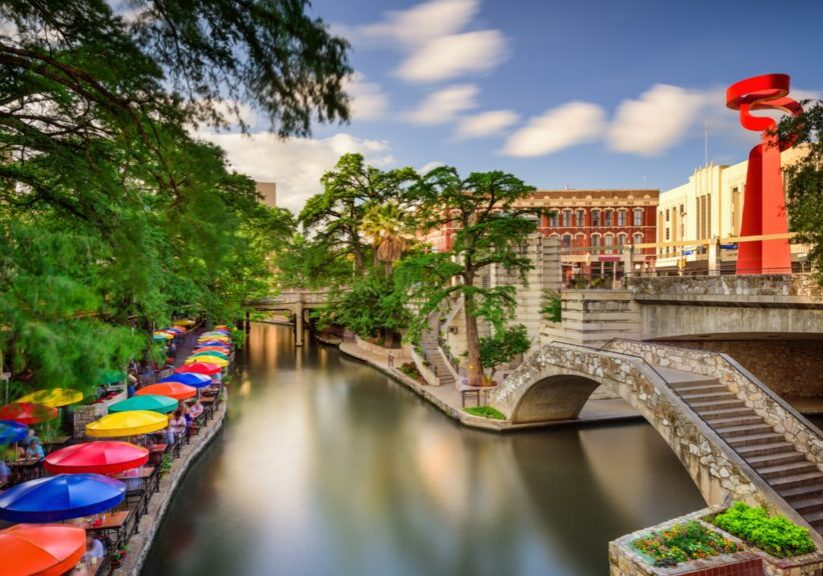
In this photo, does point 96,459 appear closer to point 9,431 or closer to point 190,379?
point 9,431

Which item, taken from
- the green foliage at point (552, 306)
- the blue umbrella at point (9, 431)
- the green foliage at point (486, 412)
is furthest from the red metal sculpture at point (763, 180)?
the blue umbrella at point (9, 431)

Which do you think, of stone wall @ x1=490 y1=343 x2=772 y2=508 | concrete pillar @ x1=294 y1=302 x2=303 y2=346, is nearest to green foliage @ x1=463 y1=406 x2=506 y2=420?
stone wall @ x1=490 y1=343 x2=772 y2=508

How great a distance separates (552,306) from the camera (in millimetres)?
26844

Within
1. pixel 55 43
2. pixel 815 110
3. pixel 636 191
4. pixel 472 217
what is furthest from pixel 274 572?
pixel 636 191

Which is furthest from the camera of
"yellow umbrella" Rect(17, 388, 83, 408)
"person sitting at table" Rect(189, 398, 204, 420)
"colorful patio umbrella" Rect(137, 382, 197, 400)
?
"person sitting at table" Rect(189, 398, 204, 420)

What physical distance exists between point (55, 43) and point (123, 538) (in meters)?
9.47

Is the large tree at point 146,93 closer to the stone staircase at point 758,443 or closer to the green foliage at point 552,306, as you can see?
the stone staircase at point 758,443

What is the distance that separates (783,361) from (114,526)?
89.4ft

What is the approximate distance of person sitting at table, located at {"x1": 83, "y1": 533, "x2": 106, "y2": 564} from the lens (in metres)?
10.3

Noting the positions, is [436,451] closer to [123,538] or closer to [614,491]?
[614,491]

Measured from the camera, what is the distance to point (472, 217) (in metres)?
27.2

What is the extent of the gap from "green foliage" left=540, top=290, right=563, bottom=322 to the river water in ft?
20.1

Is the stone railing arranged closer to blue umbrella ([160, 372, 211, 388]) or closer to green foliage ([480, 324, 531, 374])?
green foliage ([480, 324, 531, 374])

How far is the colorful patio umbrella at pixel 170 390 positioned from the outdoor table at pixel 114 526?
7013 millimetres
